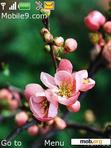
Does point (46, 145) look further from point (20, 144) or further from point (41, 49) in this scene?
point (41, 49)

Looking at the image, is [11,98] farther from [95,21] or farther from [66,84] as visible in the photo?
[95,21]

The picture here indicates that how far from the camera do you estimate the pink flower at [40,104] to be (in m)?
1.51

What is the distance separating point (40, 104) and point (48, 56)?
1.36 ft

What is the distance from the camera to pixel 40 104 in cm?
154

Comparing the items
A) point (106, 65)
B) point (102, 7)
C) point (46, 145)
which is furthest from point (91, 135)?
point (102, 7)

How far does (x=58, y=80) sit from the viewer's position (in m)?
1.55

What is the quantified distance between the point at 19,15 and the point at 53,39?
341mm

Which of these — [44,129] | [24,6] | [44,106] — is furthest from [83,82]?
[24,6]

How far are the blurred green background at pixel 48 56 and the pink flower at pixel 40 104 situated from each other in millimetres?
345

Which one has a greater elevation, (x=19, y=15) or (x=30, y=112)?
(x=19, y=15)

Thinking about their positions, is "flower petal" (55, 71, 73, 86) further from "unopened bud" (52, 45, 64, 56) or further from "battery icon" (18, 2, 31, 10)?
"battery icon" (18, 2, 31, 10)

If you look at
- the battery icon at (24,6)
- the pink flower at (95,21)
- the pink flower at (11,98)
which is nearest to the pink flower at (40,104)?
the pink flower at (11,98)

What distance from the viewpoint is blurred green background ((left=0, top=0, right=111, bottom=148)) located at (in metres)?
1.91

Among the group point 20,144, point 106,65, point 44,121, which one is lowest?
point 20,144
